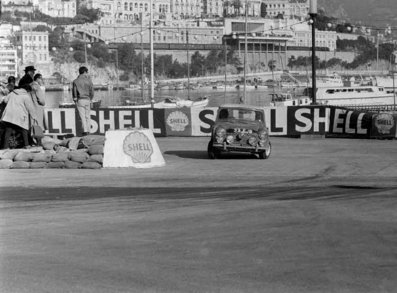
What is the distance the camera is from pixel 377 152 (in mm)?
23625

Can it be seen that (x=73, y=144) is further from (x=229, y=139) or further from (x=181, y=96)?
(x=181, y=96)

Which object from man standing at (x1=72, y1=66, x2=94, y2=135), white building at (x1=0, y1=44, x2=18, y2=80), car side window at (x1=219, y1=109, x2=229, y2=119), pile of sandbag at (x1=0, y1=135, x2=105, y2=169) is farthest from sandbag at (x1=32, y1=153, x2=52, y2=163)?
white building at (x1=0, y1=44, x2=18, y2=80)

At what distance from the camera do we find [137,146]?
19.0 m

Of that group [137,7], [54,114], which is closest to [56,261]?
[54,114]

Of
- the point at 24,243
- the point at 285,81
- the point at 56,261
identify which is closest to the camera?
the point at 56,261

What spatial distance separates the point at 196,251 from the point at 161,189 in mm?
5803

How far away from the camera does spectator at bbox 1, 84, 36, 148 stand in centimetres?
1928

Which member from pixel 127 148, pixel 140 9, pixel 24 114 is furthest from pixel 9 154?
pixel 140 9

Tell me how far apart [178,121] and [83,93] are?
874cm

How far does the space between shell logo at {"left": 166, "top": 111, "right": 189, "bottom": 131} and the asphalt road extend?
11.4m

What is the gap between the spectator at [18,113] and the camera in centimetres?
1928

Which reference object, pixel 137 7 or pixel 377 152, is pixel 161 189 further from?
pixel 137 7

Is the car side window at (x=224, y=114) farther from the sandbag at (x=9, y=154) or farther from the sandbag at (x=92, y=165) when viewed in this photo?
the sandbag at (x=9, y=154)

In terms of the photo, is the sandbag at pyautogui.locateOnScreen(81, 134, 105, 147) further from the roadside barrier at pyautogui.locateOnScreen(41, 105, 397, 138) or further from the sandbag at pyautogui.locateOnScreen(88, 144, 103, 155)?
the roadside barrier at pyautogui.locateOnScreen(41, 105, 397, 138)
